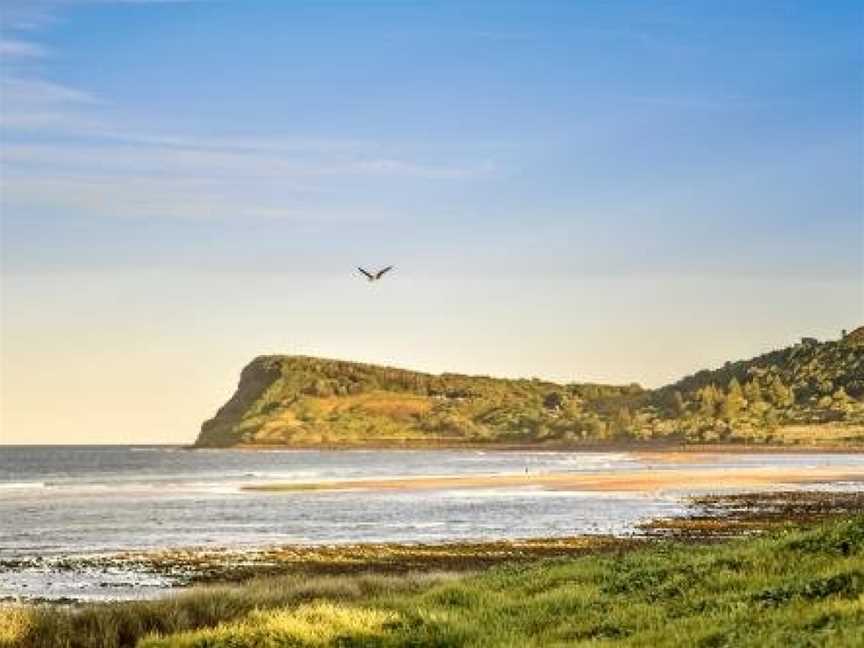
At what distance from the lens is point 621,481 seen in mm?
128375

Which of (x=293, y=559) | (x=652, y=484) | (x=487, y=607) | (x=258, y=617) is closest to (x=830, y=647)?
(x=487, y=607)

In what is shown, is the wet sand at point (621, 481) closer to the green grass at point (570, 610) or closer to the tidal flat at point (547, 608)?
the tidal flat at point (547, 608)

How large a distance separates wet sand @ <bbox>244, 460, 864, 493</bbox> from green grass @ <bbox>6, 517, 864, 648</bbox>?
80060 millimetres

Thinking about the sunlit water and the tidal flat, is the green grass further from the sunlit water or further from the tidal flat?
the sunlit water

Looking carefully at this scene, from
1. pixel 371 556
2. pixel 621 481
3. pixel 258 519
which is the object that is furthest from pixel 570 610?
pixel 621 481

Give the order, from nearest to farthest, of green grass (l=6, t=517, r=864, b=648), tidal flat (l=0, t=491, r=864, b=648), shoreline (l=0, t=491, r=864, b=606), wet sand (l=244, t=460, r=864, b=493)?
green grass (l=6, t=517, r=864, b=648)
tidal flat (l=0, t=491, r=864, b=648)
shoreline (l=0, t=491, r=864, b=606)
wet sand (l=244, t=460, r=864, b=493)

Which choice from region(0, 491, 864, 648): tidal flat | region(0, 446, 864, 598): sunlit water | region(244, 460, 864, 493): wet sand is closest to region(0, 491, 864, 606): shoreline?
region(0, 446, 864, 598): sunlit water

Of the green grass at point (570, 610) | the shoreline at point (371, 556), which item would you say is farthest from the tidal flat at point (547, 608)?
the shoreline at point (371, 556)

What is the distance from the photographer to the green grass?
72.2 feet

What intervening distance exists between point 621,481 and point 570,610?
4070 inches

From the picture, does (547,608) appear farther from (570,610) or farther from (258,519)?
(258,519)

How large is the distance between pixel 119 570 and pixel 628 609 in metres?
31.5

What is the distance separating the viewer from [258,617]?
27.0 meters

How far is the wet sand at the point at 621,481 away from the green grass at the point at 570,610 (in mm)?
80060
